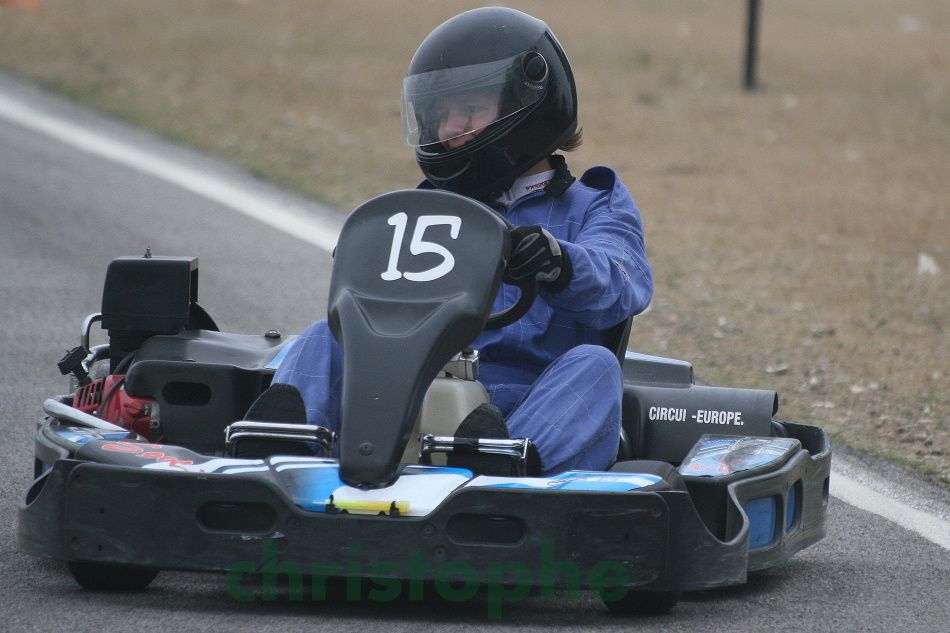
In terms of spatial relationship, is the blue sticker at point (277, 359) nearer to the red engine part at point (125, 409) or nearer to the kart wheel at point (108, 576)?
the red engine part at point (125, 409)

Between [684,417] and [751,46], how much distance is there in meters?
10.7

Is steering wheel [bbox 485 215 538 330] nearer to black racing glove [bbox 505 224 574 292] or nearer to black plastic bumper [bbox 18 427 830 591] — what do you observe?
black racing glove [bbox 505 224 574 292]

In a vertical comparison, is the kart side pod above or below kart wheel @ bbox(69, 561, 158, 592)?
above

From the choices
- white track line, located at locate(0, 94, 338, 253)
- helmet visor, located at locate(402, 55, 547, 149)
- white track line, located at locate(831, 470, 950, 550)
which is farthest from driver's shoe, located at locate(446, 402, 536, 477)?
white track line, located at locate(0, 94, 338, 253)

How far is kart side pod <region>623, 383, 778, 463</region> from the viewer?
4660 millimetres

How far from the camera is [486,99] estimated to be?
4.57 metres

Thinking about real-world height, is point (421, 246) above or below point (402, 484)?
above

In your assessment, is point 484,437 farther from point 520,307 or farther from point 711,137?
point 711,137

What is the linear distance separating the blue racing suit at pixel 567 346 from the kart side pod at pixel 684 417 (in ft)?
1.11

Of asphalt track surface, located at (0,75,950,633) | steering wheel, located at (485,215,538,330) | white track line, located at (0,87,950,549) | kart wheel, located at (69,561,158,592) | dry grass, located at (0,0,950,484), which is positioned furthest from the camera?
white track line, located at (0,87,950,549)

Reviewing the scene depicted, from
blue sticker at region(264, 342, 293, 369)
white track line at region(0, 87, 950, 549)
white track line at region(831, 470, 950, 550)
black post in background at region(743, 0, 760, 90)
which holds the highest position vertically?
black post in background at region(743, 0, 760, 90)

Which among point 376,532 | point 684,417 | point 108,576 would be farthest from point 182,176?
point 376,532

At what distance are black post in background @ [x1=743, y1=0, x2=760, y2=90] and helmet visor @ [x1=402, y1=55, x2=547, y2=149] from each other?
10299 mm

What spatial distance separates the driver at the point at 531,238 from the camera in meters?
4.03
